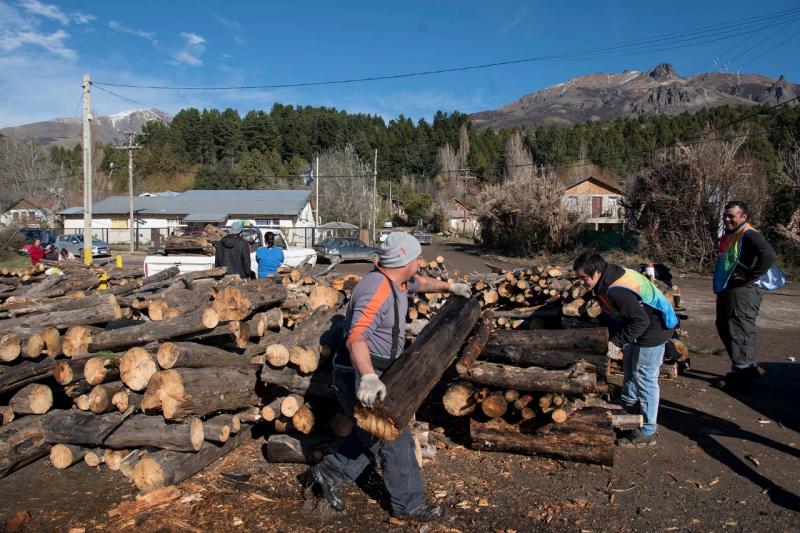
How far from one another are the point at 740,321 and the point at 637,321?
8.46 ft

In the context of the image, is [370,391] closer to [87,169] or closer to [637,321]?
[637,321]

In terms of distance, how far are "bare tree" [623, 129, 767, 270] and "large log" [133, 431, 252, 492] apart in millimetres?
22199

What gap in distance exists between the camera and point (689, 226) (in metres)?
22.5

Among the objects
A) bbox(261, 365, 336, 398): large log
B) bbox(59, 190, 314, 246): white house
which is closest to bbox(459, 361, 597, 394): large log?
bbox(261, 365, 336, 398): large log

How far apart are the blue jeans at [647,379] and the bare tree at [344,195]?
178 feet

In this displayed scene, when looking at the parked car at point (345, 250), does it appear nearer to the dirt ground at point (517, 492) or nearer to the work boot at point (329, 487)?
Answer: the dirt ground at point (517, 492)

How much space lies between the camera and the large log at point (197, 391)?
14.1 feet

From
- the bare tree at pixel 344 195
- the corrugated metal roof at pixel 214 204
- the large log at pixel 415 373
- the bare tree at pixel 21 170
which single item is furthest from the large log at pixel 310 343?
the bare tree at pixel 21 170

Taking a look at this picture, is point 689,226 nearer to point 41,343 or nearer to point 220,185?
point 41,343

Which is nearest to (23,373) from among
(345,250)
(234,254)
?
(234,254)

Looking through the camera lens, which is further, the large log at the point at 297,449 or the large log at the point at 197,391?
the large log at the point at 297,449

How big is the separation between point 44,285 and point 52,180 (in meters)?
63.3

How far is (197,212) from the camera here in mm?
50094

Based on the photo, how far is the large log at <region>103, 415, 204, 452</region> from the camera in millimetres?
4340
